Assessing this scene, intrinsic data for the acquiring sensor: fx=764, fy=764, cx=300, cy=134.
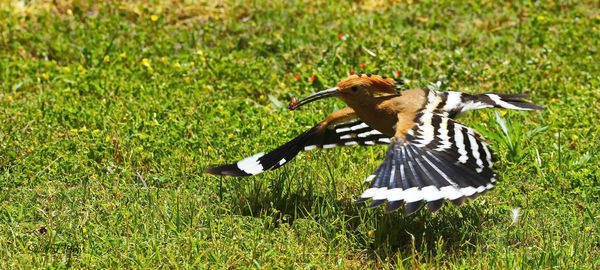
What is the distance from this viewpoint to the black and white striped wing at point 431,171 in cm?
360

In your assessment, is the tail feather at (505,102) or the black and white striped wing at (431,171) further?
the tail feather at (505,102)

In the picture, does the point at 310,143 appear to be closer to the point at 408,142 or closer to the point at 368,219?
the point at 368,219

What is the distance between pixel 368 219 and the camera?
13.4 feet

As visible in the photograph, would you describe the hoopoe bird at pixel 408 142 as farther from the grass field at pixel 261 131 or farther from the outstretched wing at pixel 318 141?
the grass field at pixel 261 131

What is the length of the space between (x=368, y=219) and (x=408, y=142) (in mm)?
507

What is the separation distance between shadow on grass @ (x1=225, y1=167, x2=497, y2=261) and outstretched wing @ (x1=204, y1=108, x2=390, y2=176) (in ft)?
0.44

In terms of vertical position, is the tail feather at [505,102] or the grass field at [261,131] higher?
the tail feather at [505,102]

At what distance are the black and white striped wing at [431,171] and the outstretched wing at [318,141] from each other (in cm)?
72

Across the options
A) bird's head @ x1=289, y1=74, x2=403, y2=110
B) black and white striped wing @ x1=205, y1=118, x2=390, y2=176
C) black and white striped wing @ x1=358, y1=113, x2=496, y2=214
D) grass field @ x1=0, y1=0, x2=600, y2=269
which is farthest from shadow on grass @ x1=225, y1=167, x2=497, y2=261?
bird's head @ x1=289, y1=74, x2=403, y2=110

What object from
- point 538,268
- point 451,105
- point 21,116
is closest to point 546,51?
point 451,105

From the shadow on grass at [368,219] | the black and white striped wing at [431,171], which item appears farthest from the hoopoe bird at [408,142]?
the shadow on grass at [368,219]

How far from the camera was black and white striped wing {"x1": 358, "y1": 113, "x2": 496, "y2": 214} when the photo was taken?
11.8ft

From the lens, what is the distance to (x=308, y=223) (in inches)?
163

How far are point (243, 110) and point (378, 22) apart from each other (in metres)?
2.11
